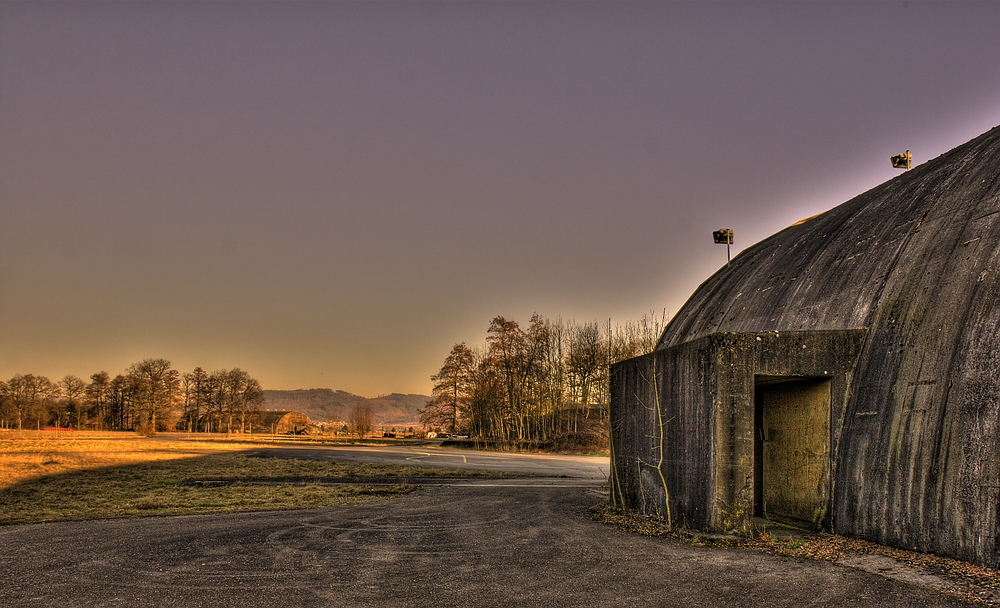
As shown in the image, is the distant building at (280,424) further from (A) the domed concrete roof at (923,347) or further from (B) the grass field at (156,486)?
(A) the domed concrete roof at (923,347)

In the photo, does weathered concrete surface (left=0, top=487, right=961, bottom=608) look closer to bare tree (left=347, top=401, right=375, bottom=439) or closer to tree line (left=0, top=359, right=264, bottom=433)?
Answer: bare tree (left=347, top=401, right=375, bottom=439)

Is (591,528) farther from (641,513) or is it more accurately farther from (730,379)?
(730,379)

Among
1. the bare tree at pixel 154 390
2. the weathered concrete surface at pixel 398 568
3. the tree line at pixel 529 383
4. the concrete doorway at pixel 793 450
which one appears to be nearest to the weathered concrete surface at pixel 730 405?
the concrete doorway at pixel 793 450

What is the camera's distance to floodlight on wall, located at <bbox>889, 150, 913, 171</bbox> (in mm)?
17188

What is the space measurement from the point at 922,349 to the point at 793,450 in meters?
2.95

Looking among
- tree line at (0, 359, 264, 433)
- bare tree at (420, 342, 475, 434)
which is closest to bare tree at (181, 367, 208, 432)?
tree line at (0, 359, 264, 433)

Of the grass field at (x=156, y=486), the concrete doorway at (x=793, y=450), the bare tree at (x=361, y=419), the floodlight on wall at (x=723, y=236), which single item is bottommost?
the bare tree at (x=361, y=419)

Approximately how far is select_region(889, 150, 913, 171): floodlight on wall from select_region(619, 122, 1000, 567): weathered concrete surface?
13.5 ft

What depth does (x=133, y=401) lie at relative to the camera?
85375 mm

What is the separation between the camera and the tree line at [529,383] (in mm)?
55594

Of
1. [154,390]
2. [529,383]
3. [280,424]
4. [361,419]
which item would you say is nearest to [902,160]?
[529,383]

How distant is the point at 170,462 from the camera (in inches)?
1258

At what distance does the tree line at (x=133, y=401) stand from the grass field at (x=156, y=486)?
5182cm

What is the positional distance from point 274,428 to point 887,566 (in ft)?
333
